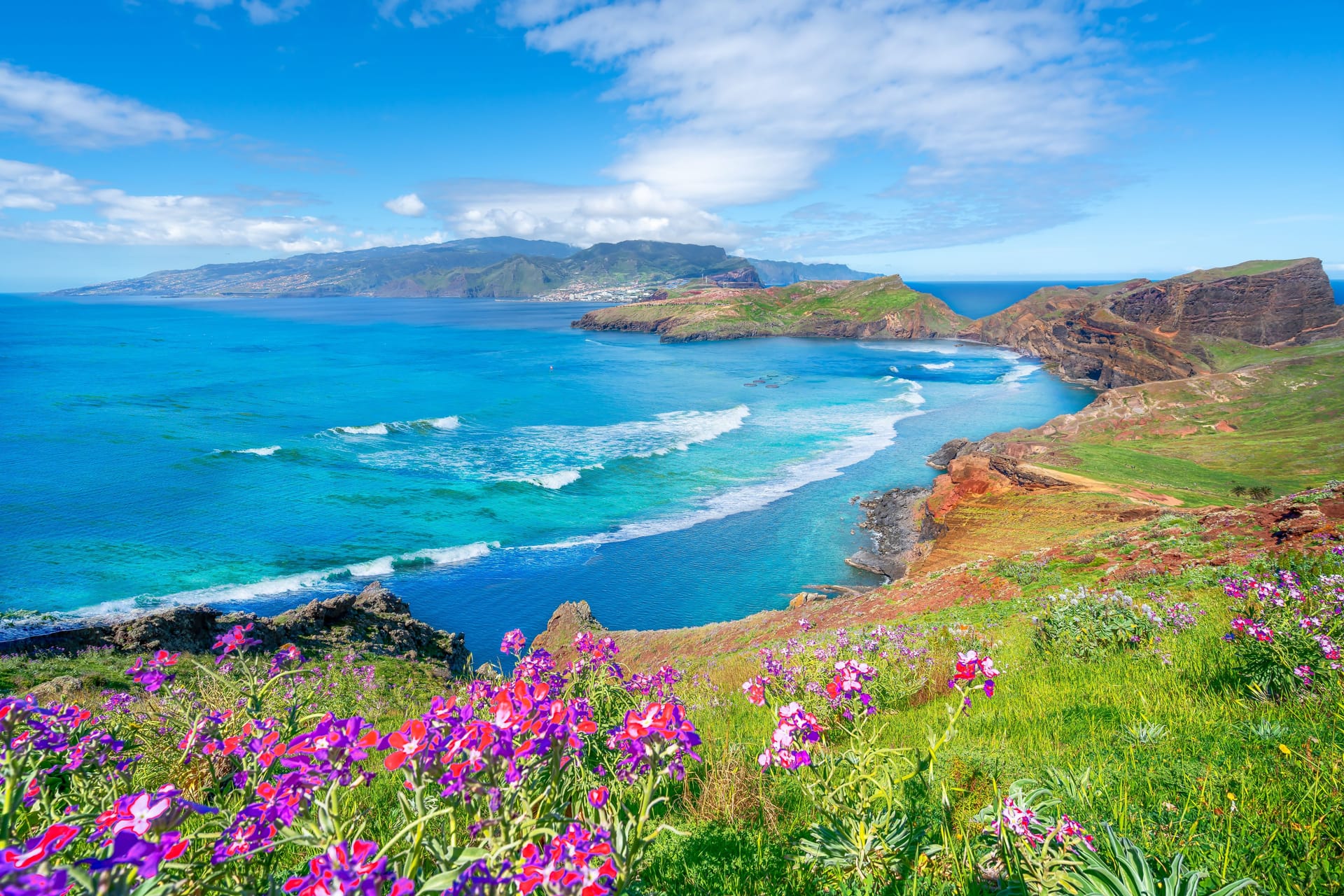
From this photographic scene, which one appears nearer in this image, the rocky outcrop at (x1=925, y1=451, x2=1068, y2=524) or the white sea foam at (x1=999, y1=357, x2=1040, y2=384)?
the rocky outcrop at (x1=925, y1=451, x2=1068, y2=524)

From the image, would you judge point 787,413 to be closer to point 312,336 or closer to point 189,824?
point 189,824

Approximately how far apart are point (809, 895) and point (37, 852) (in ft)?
9.80

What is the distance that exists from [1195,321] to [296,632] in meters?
107

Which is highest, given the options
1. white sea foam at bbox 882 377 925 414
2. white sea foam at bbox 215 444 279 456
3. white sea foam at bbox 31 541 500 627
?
white sea foam at bbox 882 377 925 414

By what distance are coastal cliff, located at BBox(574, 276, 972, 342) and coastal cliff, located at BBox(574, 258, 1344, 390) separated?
0.37 m

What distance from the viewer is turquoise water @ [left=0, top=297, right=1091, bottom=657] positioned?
25.8m

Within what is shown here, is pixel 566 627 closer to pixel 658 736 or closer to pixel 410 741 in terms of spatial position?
pixel 658 736

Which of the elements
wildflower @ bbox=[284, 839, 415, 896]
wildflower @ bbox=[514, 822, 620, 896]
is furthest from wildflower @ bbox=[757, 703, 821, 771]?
wildflower @ bbox=[284, 839, 415, 896]

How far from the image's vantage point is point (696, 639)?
59.5 feet

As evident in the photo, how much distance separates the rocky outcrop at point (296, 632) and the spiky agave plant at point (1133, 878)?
47.0 ft

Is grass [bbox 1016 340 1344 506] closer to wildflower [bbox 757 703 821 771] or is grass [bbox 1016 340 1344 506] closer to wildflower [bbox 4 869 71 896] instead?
wildflower [bbox 757 703 821 771]

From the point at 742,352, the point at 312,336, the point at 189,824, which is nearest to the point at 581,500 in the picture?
the point at 189,824

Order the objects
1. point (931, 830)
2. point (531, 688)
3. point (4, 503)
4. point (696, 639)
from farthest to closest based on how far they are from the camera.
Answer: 1. point (4, 503)
2. point (696, 639)
3. point (931, 830)
4. point (531, 688)

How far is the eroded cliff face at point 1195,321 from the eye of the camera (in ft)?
254
